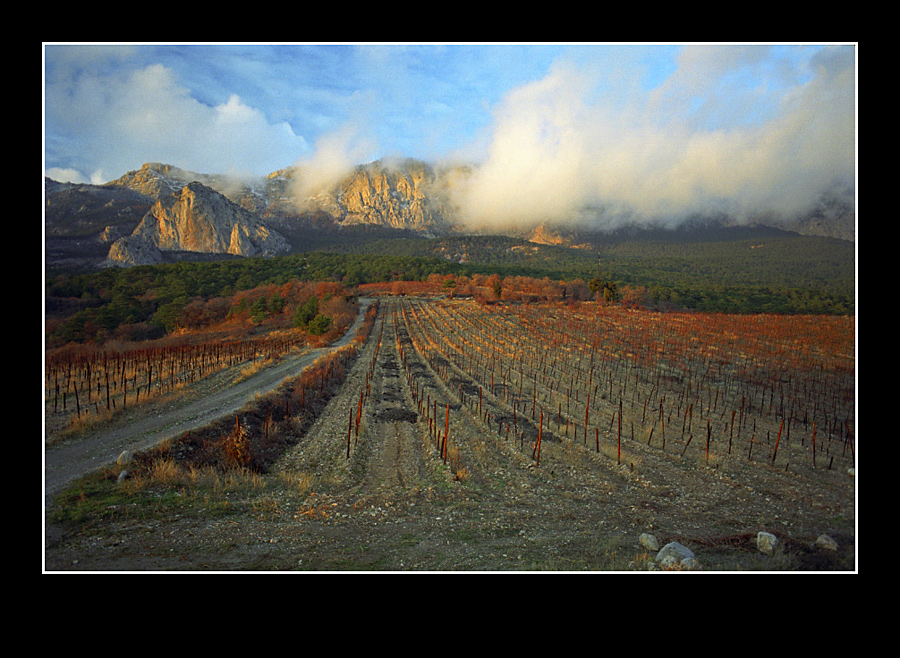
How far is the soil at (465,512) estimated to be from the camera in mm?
4777

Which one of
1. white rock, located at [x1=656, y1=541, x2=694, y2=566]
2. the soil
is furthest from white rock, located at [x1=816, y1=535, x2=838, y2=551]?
white rock, located at [x1=656, y1=541, x2=694, y2=566]

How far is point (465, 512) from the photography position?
629cm

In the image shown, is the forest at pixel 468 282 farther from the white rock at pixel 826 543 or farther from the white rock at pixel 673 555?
the white rock at pixel 673 555

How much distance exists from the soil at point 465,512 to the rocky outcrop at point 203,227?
132m

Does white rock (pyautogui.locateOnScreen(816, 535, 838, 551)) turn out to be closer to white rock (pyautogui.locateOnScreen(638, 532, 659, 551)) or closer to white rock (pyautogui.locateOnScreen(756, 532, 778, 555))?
white rock (pyautogui.locateOnScreen(756, 532, 778, 555))

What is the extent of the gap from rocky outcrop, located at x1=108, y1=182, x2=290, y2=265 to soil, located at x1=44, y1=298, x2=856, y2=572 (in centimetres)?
13174

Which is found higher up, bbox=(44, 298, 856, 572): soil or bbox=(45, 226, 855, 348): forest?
bbox=(45, 226, 855, 348): forest

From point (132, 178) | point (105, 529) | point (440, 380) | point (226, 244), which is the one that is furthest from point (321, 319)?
point (132, 178)

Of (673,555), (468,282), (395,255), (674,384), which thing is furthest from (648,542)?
(395,255)

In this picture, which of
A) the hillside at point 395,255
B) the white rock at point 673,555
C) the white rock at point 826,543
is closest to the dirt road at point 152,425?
the hillside at point 395,255

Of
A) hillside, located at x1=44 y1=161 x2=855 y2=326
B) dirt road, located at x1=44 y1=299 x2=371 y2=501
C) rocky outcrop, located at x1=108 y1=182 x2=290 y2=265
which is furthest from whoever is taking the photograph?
rocky outcrop, located at x1=108 y1=182 x2=290 y2=265

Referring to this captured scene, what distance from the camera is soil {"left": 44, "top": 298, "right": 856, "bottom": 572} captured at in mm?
4777

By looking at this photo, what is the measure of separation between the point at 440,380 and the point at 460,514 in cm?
1081

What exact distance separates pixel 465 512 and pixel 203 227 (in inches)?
6191
